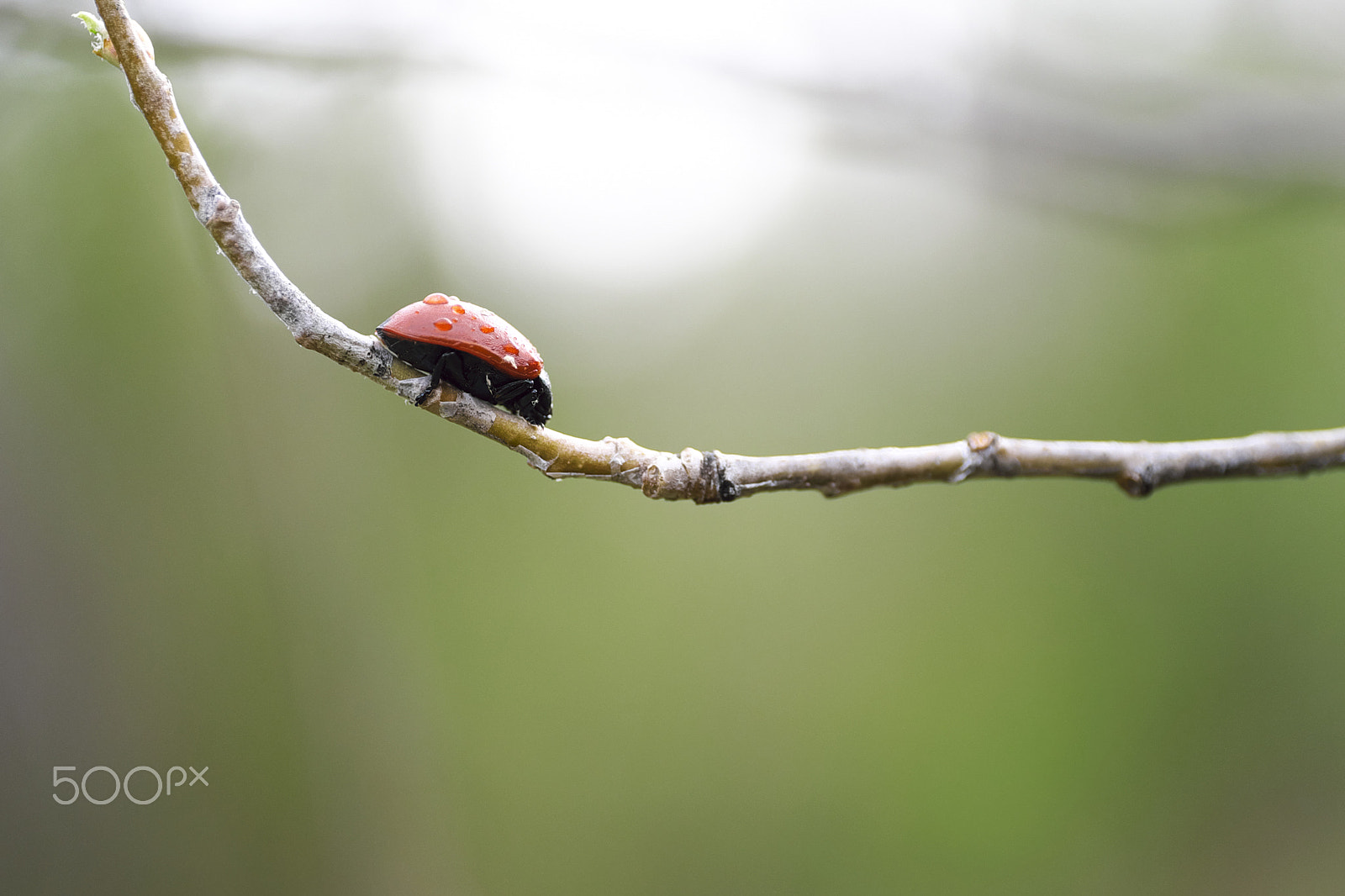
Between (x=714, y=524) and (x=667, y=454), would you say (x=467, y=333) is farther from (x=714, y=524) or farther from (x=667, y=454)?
(x=714, y=524)

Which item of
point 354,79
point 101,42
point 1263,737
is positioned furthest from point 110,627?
point 1263,737

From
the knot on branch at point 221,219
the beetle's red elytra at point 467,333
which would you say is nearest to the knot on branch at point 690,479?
the beetle's red elytra at point 467,333


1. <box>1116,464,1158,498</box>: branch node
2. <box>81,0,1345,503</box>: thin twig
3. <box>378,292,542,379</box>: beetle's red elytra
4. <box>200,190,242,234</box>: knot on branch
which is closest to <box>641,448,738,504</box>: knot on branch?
<box>81,0,1345,503</box>: thin twig

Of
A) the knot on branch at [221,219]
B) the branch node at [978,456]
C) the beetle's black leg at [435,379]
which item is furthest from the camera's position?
the branch node at [978,456]

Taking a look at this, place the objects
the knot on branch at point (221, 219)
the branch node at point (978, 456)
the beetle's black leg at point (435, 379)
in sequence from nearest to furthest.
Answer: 1. the knot on branch at point (221, 219)
2. the beetle's black leg at point (435, 379)
3. the branch node at point (978, 456)

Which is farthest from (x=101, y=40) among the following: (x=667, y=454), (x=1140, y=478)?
(x=1140, y=478)

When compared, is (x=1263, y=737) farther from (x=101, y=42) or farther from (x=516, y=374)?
(x=101, y=42)

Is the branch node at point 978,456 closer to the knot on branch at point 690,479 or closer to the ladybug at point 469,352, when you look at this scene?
the knot on branch at point 690,479

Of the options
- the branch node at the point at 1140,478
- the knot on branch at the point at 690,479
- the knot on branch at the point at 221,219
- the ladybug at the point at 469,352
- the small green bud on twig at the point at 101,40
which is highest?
the small green bud on twig at the point at 101,40
